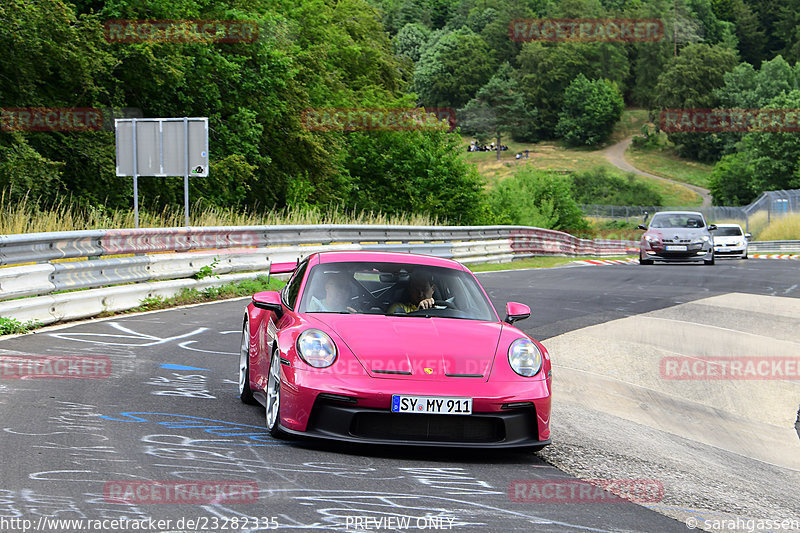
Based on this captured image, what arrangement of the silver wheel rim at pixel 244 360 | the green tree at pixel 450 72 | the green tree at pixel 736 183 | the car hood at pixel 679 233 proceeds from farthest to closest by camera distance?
the green tree at pixel 450 72 → the green tree at pixel 736 183 → the car hood at pixel 679 233 → the silver wheel rim at pixel 244 360

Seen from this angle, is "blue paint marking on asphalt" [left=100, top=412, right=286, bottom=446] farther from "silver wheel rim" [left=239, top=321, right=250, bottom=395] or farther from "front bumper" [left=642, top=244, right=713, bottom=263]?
"front bumper" [left=642, top=244, right=713, bottom=263]

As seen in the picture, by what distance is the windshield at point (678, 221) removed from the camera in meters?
30.5

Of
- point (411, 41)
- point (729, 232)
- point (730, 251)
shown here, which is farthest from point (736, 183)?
point (411, 41)

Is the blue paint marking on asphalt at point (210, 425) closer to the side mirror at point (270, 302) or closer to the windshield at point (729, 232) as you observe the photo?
the side mirror at point (270, 302)

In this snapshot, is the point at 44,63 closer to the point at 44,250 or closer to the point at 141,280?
the point at 141,280

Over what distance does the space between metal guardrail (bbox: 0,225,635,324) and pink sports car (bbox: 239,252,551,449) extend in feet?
6.49

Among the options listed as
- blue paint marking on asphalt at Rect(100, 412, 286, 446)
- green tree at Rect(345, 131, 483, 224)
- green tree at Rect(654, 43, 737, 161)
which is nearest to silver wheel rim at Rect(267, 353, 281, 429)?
blue paint marking on asphalt at Rect(100, 412, 286, 446)

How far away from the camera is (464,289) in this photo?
7.54 m

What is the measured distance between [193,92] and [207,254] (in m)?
14.7

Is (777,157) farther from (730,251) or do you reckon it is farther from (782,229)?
(730,251)

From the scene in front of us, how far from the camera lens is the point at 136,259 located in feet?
46.8

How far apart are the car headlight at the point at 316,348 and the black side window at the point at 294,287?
2.53 ft

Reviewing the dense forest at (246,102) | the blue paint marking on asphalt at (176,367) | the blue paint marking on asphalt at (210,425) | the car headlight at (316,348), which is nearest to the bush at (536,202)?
the dense forest at (246,102)

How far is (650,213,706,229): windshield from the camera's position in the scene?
100 ft
